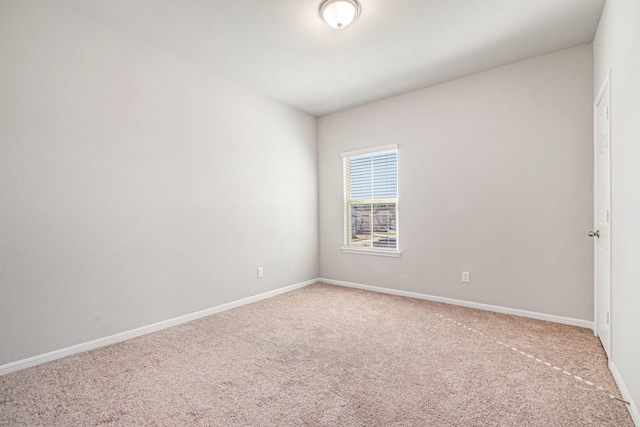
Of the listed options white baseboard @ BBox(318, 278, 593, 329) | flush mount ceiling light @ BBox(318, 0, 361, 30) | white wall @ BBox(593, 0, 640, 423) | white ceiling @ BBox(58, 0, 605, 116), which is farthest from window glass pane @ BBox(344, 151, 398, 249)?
white wall @ BBox(593, 0, 640, 423)

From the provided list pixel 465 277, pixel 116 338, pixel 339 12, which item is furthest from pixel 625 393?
pixel 116 338

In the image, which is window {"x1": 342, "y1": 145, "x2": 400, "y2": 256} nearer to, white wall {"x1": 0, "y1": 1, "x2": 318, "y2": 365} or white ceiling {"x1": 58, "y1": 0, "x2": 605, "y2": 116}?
white ceiling {"x1": 58, "y1": 0, "x2": 605, "y2": 116}

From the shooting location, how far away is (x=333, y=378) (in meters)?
2.14

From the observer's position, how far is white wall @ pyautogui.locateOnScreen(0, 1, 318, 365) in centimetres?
233

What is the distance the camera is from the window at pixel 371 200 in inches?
174

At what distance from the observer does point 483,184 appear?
3602 mm

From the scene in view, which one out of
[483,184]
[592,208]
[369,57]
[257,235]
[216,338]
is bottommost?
→ [216,338]

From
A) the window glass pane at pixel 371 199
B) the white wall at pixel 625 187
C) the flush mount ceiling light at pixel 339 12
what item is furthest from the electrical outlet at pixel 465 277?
the flush mount ceiling light at pixel 339 12

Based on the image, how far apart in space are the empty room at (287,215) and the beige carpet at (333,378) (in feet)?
0.07

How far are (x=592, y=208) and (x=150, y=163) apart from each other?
14.0 ft

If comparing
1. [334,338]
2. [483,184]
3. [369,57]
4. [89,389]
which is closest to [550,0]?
[369,57]

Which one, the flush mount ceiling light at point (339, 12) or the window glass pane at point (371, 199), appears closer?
the flush mount ceiling light at point (339, 12)

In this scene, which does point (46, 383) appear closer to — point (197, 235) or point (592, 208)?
point (197, 235)

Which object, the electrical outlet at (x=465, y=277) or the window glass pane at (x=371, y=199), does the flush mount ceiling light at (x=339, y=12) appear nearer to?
the window glass pane at (x=371, y=199)
